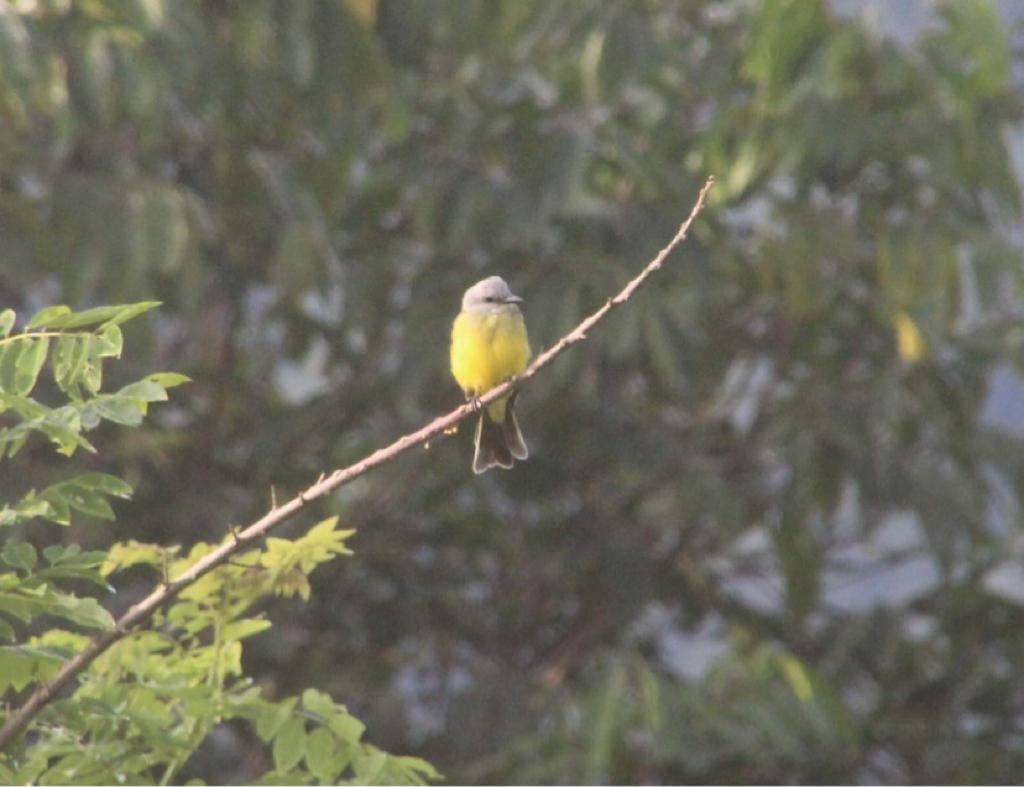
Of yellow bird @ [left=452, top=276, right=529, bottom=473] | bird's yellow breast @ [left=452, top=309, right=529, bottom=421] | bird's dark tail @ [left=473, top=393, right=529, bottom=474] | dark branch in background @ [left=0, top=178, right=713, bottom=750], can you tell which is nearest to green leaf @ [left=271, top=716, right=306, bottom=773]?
dark branch in background @ [left=0, top=178, right=713, bottom=750]

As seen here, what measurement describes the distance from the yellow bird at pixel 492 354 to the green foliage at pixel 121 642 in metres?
1.49

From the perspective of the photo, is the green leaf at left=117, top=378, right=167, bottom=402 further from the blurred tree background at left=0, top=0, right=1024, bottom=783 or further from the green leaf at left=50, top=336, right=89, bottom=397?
the blurred tree background at left=0, top=0, right=1024, bottom=783

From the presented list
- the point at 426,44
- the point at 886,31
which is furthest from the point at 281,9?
the point at 886,31

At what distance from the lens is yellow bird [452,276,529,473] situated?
529 cm

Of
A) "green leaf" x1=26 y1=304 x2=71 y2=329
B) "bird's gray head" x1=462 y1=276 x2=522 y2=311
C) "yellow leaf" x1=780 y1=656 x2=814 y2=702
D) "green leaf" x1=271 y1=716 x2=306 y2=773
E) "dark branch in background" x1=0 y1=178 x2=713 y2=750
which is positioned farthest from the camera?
"yellow leaf" x1=780 y1=656 x2=814 y2=702

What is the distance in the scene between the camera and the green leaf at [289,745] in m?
3.58

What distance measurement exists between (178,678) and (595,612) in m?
7.40

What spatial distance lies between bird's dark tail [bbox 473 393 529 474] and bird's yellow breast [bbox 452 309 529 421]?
0.09 meters

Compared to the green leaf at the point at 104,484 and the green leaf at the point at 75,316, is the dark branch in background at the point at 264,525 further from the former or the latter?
the green leaf at the point at 75,316

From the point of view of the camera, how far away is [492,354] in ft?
18.1

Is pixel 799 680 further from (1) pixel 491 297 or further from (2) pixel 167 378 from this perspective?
(2) pixel 167 378

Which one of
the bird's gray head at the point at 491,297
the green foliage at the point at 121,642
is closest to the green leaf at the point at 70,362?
the green foliage at the point at 121,642

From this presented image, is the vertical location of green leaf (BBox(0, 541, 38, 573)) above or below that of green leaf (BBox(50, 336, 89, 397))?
below

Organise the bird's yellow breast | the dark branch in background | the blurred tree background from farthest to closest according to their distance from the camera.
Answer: the blurred tree background, the bird's yellow breast, the dark branch in background
